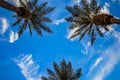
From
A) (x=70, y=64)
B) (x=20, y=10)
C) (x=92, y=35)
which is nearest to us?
(x=20, y=10)

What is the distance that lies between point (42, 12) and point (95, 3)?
16.7 feet

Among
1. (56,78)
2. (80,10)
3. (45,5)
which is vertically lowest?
(56,78)

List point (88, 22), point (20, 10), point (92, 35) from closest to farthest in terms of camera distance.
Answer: point (20, 10) < point (88, 22) < point (92, 35)

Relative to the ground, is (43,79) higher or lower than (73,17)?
lower

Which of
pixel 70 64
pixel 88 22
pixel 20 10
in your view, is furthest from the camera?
pixel 70 64

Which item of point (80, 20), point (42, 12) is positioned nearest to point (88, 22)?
point (80, 20)

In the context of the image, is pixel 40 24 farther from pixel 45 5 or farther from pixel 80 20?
pixel 80 20

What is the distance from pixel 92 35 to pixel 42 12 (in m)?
5.18

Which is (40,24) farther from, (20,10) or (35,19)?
(20,10)

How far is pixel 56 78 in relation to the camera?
3189 cm

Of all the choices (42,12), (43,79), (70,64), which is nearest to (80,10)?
(42,12)

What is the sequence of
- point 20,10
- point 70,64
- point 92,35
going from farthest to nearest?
point 70,64
point 92,35
point 20,10

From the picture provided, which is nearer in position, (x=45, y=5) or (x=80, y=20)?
(x=80, y=20)

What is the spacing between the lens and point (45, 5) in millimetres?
31203
